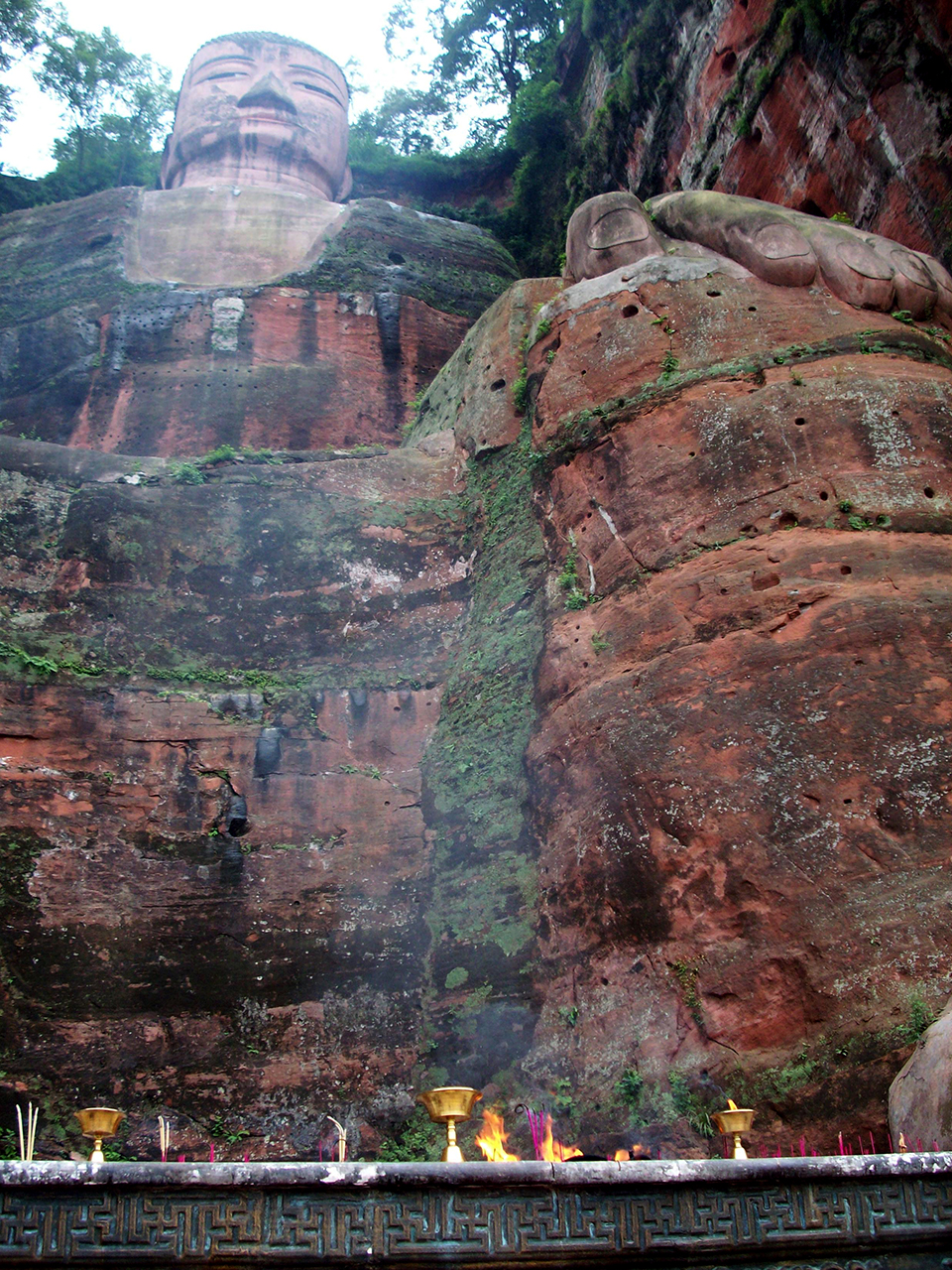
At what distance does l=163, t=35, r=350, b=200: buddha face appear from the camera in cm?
2097

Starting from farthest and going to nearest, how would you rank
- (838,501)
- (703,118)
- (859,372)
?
(703,118) < (859,372) < (838,501)

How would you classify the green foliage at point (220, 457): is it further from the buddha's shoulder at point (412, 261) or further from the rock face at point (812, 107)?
the rock face at point (812, 107)

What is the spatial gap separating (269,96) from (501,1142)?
19710mm

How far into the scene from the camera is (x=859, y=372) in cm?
918

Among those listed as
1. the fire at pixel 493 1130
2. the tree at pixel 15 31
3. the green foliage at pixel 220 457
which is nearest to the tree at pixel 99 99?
the tree at pixel 15 31

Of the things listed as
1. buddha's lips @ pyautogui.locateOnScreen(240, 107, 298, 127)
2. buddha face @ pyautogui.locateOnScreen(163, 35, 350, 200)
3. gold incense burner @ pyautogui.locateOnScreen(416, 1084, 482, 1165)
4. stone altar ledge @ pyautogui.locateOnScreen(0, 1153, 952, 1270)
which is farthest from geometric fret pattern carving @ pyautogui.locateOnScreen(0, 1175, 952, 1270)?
buddha's lips @ pyautogui.locateOnScreen(240, 107, 298, 127)

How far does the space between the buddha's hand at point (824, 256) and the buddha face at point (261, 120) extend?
12.4 m

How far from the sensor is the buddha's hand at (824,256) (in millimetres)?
10047

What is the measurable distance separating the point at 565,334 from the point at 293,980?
6.16 m

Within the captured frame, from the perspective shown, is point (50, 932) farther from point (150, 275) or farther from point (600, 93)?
point (600, 93)

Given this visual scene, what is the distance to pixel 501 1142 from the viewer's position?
23.2 feet

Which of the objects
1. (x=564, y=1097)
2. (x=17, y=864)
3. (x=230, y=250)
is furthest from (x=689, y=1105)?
(x=230, y=250)

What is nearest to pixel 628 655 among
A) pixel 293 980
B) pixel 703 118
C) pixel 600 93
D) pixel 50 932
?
pixel 293 980

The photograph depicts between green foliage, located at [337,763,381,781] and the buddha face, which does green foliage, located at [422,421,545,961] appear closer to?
green foliage, located at [337,763,381,781]
